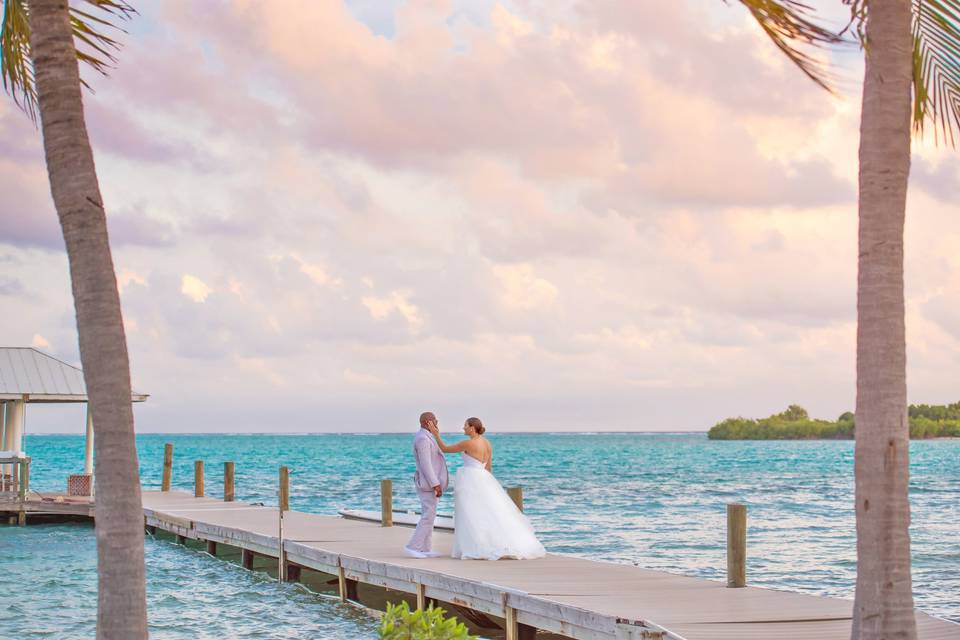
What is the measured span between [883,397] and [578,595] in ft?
19.3

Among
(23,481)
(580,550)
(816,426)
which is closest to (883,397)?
(580,550)

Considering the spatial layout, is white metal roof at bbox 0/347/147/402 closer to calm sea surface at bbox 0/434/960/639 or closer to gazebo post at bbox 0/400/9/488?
gazebo post at bbox 0/400/9/488

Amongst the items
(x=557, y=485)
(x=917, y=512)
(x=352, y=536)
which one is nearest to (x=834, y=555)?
(x=352, y=536)

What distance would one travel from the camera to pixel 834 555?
82.4ft

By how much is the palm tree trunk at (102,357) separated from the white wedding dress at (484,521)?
343 inches

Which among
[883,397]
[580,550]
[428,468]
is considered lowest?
A: [580,550]

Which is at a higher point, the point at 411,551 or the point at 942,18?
the point at 942,18

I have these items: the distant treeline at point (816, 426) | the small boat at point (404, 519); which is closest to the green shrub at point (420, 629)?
the small boat at point (404, 519)

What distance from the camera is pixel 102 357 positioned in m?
5.41

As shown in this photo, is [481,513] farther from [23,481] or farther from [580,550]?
[23,481]

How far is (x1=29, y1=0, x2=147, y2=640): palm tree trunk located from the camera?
5.42 m

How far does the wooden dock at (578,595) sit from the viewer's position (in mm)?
9367

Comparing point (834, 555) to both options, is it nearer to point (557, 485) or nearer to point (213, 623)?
point (213, 623)

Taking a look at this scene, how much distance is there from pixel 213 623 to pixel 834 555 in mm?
15037
